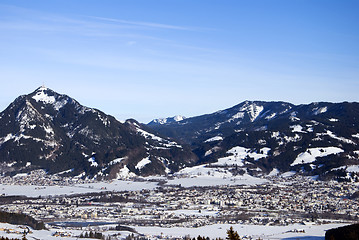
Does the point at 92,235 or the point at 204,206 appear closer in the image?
the point at 92,235

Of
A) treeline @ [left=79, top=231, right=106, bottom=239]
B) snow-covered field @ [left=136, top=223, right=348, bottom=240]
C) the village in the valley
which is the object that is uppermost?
the village in the valley

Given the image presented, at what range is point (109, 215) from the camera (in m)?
135

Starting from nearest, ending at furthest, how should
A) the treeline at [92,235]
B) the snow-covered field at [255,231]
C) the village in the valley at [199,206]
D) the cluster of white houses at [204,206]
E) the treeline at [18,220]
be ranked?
the treeline at [92,235], the snow-covered field at [255,231], the treeline at [18,220], the village in the valley at [199,206], the cluster of white houses at [204,206]

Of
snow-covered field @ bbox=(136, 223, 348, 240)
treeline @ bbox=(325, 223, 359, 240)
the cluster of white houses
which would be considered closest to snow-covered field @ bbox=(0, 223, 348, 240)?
snow-covered field @ bbox=(136, 223, 348, 240)

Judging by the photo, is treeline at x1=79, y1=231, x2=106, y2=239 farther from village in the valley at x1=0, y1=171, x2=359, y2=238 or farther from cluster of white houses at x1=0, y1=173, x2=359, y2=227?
cluster of white houses at x1=0, y1=173, x2=359, y2=227

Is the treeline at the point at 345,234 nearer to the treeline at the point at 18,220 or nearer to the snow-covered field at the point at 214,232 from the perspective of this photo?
the snow-covered field at the point at 214,232

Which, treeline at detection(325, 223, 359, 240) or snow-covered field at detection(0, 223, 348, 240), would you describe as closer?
treeline at detection(325, 223, 359, 240)

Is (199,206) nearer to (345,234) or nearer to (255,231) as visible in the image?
(255,231)

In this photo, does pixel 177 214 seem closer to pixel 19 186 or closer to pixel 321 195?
pixel 321 195

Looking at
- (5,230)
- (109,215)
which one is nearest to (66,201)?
(109,215)

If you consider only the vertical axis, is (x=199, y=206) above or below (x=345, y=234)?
above

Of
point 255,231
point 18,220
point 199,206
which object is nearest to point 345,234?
point 255,231

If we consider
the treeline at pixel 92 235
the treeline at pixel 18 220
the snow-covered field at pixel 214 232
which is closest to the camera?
the treeline at pixel 92 235

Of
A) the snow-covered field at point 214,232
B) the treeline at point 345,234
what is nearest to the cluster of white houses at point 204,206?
the snow-covered field at point 214,232
